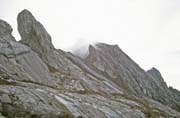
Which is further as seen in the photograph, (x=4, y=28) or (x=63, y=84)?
(x=4, y=28)

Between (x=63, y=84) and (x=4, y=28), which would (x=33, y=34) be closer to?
(x=4, y=28)

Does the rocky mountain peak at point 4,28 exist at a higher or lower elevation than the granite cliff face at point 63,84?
higher

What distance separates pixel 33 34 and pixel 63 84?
22269 millimetres

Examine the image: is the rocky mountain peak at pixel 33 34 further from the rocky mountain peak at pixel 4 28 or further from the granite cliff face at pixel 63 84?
the rocky mountain peak at pixel 4 28

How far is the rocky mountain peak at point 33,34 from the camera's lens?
7869 centimetres

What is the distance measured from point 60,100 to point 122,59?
2759 inches

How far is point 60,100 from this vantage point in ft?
141

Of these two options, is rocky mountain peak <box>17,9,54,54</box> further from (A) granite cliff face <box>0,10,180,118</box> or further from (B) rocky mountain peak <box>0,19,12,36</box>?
(B) rocky mountain peak <box>0,19,12,36</box>

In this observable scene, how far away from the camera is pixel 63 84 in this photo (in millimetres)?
64875

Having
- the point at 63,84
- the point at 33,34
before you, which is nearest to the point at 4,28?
the point at 33,34

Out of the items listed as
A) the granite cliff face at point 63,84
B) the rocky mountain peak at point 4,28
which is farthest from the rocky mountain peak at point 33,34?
the rocky mountain peak at point 4,28

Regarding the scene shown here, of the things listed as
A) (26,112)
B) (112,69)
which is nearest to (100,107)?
(26,112)

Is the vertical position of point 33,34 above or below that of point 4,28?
above

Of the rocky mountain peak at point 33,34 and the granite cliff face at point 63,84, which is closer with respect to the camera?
the granite cliff face at point 63,84
